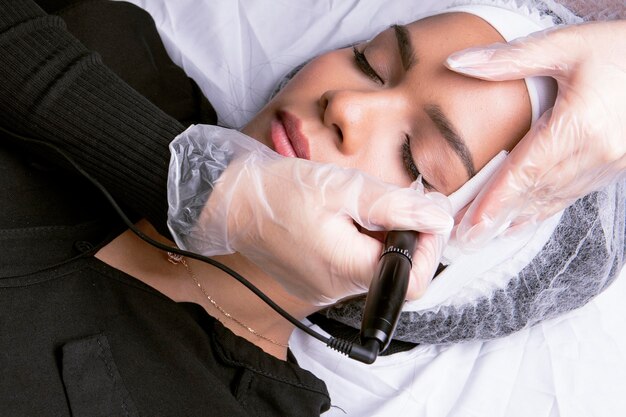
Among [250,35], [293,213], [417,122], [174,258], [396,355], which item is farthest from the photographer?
[250,35]

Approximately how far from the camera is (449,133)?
103 cm

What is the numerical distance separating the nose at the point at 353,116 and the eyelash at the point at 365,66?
8 centimetres

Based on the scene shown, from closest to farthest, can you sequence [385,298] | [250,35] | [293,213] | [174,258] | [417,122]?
[385,298]
[293,213]
[417,122]
[174,258]
[250,35]

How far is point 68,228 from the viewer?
1.09m

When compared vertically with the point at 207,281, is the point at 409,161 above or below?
above

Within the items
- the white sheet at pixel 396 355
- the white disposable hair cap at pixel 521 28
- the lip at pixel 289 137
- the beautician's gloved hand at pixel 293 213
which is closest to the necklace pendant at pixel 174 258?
the beautician's gloved hand at pixel 293 213

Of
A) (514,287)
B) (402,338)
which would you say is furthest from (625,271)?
(402,338)

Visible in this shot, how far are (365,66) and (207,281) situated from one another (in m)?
→ 0.49

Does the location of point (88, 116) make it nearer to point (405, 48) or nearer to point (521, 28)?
point (405, 48)

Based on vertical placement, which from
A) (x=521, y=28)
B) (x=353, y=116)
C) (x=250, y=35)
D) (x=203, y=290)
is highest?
(x=521, y=28)

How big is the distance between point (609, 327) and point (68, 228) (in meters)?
1.16

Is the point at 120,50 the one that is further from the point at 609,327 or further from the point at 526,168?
the point at 609,327

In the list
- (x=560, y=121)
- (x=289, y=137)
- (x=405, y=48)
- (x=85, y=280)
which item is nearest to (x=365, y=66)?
(x=405, y=48)

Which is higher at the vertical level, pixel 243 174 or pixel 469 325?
pixel 243 174
